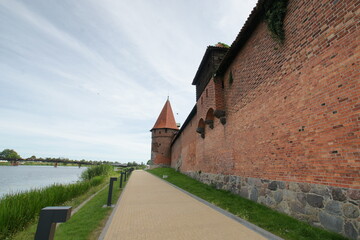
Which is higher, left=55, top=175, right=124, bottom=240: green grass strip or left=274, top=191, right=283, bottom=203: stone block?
left=274, top=191, right=283, bottom=203: stone block

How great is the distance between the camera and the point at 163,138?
3531 centimetres

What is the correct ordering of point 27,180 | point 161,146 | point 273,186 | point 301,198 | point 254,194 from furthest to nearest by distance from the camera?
1. point 161,146
2. point 27,180
3. point 254,194
4. point 273,186
5. point 301,198

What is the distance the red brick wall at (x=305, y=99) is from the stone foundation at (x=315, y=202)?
0.17 metres

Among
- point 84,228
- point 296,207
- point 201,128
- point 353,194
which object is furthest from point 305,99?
point 201,128

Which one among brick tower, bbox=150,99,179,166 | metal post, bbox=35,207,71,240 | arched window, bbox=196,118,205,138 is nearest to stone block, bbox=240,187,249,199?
arched window, bbox=196,118,205,138

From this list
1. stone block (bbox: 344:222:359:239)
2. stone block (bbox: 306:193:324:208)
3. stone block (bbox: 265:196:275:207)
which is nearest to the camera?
stone block (bbox: 344:222:359:239)

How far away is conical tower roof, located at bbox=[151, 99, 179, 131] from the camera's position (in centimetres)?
3616

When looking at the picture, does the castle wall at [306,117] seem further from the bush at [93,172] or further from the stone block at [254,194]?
the bush at [93,172]

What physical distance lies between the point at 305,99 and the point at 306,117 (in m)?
0.41

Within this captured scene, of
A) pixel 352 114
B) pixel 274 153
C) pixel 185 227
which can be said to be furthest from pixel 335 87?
pixel 185 227

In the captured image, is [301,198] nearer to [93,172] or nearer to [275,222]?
[275,222]

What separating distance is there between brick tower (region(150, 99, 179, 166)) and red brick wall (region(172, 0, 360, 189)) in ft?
90.6

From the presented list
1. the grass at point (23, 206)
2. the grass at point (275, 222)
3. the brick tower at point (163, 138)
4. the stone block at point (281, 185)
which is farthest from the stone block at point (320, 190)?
the brick tower at point (163, 138)

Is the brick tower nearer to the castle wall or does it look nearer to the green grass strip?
the castle wall
